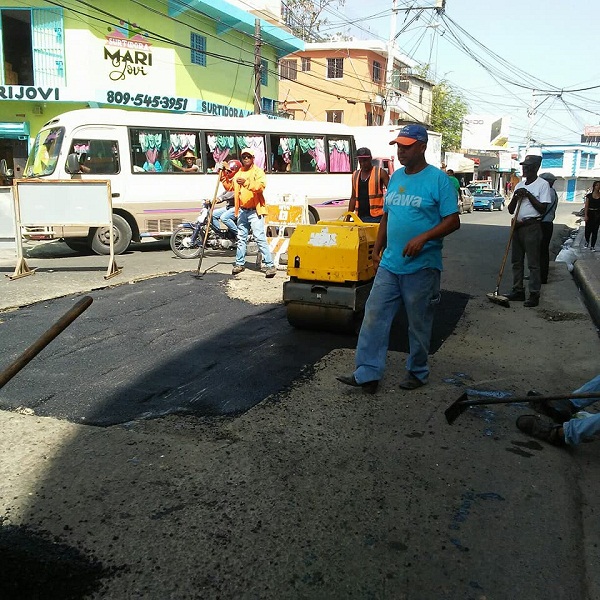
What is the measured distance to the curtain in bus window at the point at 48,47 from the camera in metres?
18.8

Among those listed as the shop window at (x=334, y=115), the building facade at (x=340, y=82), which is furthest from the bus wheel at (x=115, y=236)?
the shop window at (x=334, y=115)

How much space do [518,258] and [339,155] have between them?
9.79 m

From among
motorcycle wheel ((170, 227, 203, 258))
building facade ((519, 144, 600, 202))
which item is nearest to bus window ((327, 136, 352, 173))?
motorcycle wheel ((170, 227, 203, 258))

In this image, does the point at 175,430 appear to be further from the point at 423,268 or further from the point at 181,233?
the point at 181,233

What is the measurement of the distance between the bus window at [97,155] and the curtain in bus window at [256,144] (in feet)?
10.6

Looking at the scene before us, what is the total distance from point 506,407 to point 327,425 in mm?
1343

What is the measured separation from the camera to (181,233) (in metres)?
12.0

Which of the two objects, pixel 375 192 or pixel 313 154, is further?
pixel 313 154

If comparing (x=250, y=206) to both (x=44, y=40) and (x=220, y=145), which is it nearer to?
(x=220, y=145)

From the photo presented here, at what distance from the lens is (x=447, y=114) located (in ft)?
173

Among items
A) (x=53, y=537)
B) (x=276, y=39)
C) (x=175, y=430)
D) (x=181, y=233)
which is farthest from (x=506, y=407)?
(x=276, y=39)

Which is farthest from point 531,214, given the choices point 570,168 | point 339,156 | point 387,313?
point 570,168

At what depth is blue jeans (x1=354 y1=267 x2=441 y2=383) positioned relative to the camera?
173 inches

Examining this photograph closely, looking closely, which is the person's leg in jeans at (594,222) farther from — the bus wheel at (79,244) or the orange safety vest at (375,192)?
the bus wheel at (79,244)
